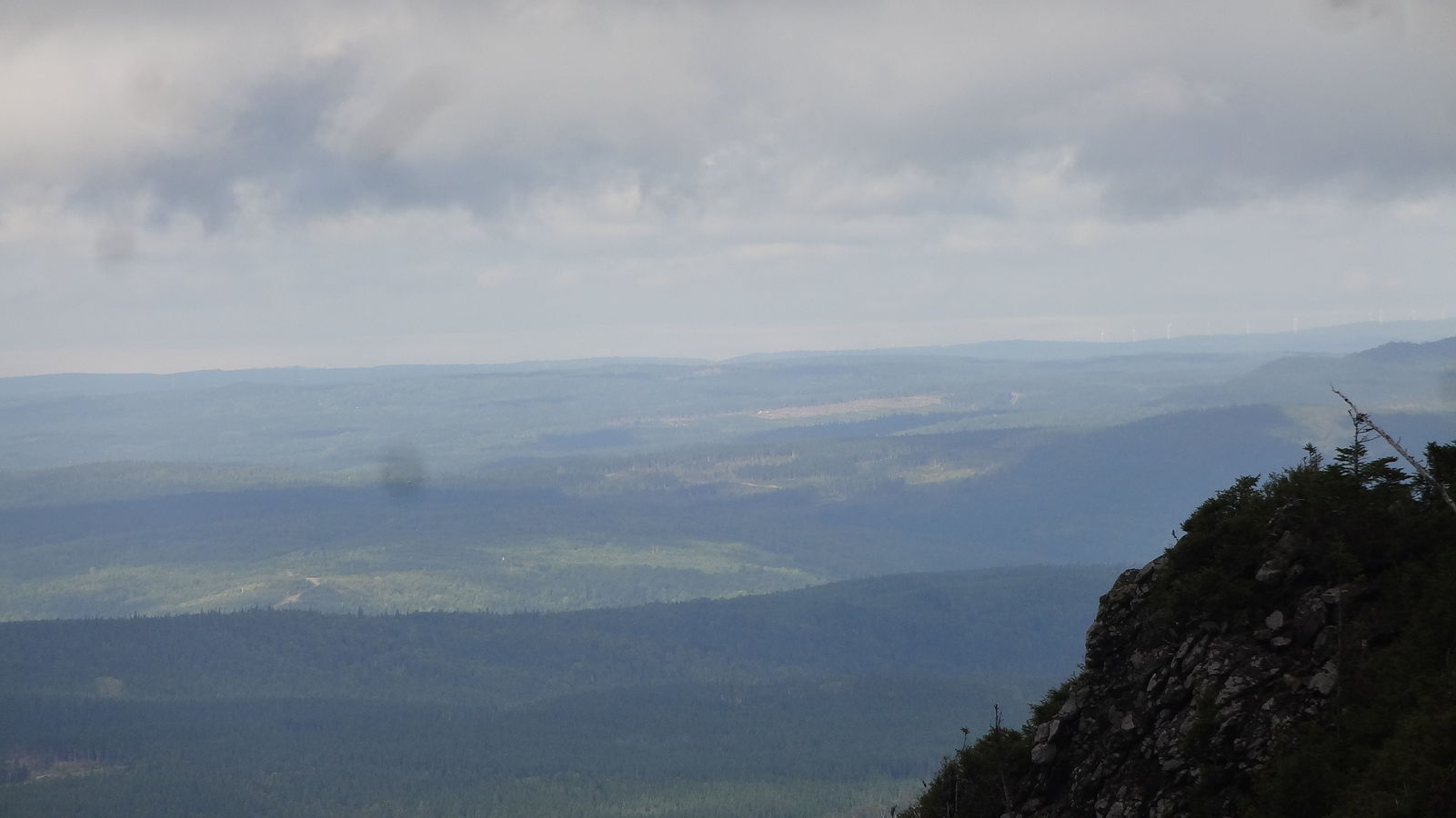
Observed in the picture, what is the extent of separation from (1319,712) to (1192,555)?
6.43 meters

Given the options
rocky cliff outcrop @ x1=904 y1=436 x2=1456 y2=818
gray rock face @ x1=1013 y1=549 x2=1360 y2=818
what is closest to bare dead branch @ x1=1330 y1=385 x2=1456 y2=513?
rocky cliff outcrop @ x1=904 y1=436 x2=1456 y2=818

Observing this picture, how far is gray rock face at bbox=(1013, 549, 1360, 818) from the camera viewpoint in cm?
2766

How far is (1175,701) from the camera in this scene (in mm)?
30250

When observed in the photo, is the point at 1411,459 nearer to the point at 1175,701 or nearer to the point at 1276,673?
the point at 1276,673

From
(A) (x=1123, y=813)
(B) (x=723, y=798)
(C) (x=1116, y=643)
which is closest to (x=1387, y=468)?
(C) (x=1116, y=643)

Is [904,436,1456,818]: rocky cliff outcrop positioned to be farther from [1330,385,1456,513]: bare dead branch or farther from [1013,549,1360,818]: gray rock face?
[1330,385,1456,513]: bare dead branch

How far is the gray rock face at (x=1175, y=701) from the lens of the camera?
2766 cm

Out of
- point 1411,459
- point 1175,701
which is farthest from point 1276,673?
point 1411,459

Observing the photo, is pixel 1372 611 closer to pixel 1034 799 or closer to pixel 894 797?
pixel 1034 799

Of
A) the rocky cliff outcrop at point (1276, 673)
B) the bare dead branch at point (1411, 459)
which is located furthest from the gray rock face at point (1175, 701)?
the bare dead branch at point (1411, 459)

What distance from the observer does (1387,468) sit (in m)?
32.3

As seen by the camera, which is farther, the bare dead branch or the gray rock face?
the gray rock face

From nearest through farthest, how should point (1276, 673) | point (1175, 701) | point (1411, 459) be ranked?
point (1411, 459), point (1276, 673), point (1175, 701)

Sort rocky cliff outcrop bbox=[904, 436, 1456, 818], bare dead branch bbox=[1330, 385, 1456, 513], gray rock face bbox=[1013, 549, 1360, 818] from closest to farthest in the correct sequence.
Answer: rocky cliff outcrop bbox=[904, 436, 1456, 818]
bare dead branch bbox=[1330, 385, 1456, 513]
gray rock face bbox=[1013, 549, 1360, 818]
